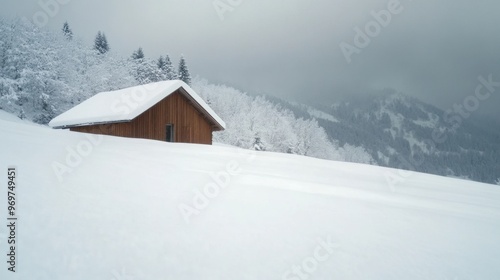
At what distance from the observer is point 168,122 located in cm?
2036

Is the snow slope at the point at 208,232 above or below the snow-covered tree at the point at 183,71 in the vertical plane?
below

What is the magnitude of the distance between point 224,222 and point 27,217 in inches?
67.4

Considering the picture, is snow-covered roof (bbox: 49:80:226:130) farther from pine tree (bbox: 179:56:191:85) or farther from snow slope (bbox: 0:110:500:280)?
pine tree (bbox: 179:56:191:85)

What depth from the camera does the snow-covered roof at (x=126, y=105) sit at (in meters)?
18.0

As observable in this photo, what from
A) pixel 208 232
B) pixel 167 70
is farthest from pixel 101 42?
pixel 208 232

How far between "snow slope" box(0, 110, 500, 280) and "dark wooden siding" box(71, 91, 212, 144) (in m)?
14.8

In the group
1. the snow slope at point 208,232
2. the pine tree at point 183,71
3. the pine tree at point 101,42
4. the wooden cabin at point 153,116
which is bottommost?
the snow slope at point 208,232

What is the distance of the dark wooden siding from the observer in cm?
1914

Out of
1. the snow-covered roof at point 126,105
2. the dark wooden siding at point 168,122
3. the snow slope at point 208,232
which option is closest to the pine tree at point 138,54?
the snow-covered roof at point 126,105

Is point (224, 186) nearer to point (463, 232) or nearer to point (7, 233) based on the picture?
point (7, 233)

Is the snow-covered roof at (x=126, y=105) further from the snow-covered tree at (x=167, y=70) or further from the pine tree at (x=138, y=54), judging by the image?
the pine tree at (x=138, y=54)

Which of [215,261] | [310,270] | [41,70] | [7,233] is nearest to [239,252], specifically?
[215,261]

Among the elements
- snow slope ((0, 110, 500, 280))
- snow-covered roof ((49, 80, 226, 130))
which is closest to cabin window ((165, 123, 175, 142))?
snow-covered roof ((49, 80, 226, 130))

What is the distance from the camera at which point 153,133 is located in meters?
19.8
